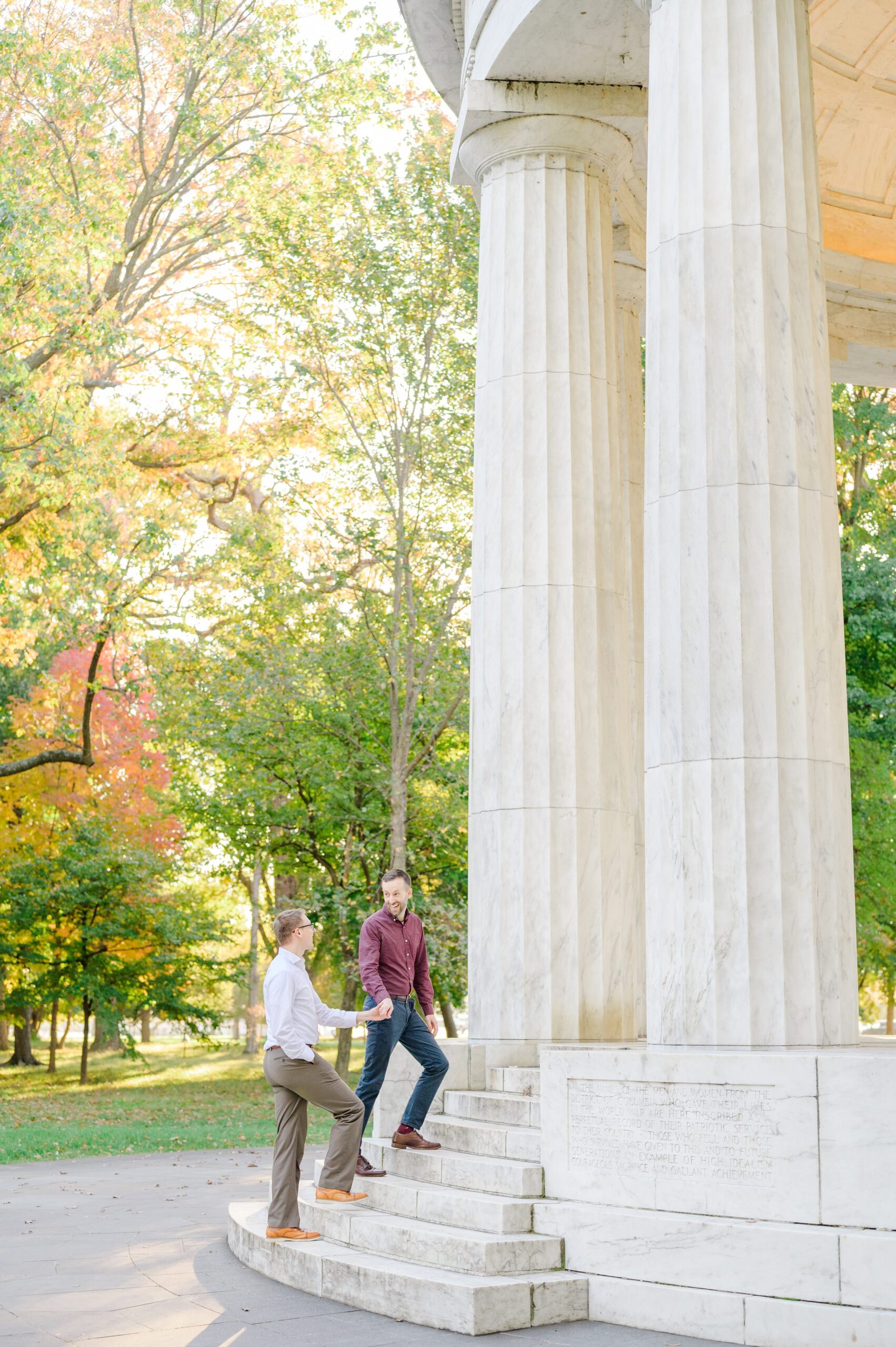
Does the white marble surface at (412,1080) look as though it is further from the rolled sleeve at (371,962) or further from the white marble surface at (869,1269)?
the white marble surface at (869,1269)

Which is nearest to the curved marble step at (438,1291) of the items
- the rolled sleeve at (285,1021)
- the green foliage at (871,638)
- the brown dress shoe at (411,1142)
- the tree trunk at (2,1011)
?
the brown dress shoe at (411,1142)

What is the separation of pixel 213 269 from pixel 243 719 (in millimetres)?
11563

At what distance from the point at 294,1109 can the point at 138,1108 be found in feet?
65.7

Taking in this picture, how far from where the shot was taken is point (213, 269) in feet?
104

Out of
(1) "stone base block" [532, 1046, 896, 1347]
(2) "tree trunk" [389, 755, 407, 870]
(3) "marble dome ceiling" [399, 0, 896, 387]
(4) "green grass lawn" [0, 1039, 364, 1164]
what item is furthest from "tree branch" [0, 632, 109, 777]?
(1) "stone base block" [532, 1046, 896, 1347]

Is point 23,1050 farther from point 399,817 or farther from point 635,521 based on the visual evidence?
point 635,521

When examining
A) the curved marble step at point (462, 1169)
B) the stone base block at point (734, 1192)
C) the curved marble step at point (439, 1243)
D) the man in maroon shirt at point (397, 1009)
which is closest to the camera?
the stone base block at point (734, 1192)

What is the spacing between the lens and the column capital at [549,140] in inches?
482

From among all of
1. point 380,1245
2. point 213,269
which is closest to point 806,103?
point 380,1245

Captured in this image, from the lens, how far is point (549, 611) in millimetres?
11539

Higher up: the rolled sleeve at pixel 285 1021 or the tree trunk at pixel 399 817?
the tree trunk at pixel 399 817

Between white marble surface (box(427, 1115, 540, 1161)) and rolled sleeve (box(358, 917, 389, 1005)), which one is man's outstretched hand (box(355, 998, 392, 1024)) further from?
white marble surface (box(427, 1115, 540, 1161))

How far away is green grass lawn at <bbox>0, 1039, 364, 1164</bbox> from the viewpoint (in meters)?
→ 20.9

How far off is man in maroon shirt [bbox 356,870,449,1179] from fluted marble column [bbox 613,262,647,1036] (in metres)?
2.45
